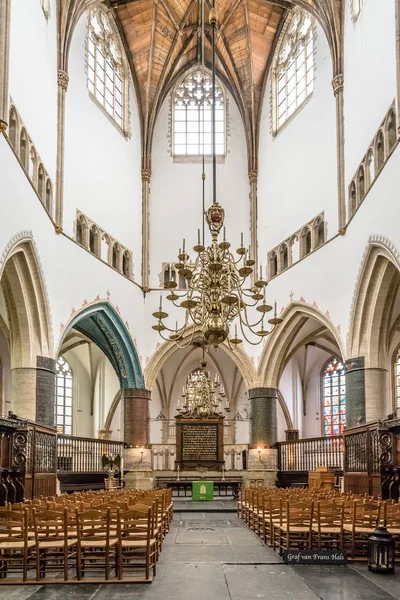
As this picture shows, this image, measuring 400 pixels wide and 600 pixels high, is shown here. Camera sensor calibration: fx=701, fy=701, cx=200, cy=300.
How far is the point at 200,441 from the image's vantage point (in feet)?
95.4

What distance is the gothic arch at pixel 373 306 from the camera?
18406 millimetres

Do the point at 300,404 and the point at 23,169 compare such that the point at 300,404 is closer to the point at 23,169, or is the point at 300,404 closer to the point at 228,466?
the point at 228,466

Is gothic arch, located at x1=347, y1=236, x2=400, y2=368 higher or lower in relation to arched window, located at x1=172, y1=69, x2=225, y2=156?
lower

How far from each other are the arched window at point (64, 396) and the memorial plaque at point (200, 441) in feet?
18.4

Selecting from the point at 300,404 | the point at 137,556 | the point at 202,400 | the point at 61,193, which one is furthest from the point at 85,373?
the point at 137,556

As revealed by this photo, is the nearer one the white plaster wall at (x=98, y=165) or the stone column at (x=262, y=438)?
the white plaster wall at (x=98, y=165)

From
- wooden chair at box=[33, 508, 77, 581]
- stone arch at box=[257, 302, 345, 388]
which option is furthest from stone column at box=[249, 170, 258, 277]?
wooden chair at box=[33, 508, 77, 581]

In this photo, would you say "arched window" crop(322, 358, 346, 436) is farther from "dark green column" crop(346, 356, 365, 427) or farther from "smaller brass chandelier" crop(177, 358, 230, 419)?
"dark green column" crop(346, 356, 365, 427)

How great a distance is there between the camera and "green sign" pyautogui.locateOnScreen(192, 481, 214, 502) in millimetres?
23141

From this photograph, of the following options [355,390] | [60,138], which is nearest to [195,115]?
[60,138]

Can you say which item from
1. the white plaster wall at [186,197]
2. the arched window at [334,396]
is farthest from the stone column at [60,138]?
the arched window at [334,396]

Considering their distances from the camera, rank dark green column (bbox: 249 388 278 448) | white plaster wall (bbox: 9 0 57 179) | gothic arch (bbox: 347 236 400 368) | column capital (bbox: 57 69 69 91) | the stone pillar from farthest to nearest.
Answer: dark green column (bbox: 249 388 278 448)
column capital (bbox: 57 69 69 91)
the stone pillar
gothic arch (bbox: 347 236 400 368)
white plaster wall (bbox: 9 0 57 179)

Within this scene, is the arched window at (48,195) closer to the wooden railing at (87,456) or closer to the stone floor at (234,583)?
the wooden railing at (87,456)

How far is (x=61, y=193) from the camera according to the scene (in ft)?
70.8
